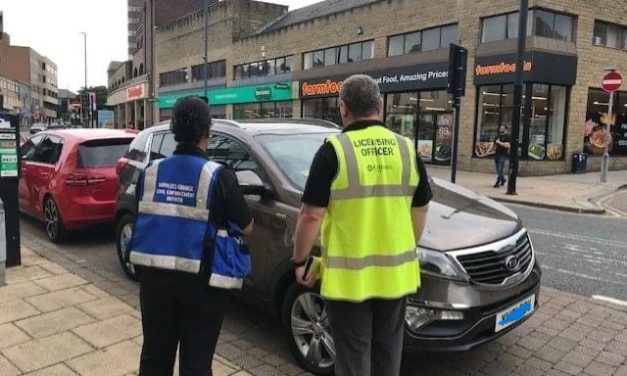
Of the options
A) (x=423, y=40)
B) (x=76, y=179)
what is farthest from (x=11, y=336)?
(x=423, y=40)

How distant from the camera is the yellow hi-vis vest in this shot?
2.49 m

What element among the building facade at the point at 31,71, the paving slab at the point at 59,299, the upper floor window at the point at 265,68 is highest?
the building facade at the point at 31,71

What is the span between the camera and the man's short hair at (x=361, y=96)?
2523 millimetres

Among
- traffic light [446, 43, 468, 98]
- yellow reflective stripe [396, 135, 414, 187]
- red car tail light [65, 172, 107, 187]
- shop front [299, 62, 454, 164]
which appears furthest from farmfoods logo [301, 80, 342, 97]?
yellow reflective stripe [396, 135, 414, 187]

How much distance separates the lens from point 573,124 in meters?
19.5

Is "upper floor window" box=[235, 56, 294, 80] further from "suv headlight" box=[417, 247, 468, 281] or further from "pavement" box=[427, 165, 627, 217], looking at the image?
"suv headlight" box=[417, 247, 468, 281]

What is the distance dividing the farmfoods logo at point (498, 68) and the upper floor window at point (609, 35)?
3.32 metres

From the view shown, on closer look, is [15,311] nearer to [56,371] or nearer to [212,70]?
[56,371]

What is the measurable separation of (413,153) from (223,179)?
0.89 metres

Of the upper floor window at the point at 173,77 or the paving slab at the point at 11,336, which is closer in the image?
the paving slab at the point at 11,336

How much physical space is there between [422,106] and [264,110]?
1305cm

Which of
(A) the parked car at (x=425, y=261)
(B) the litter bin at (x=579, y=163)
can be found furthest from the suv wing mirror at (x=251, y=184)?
(B) the litter bin at (x=579, y=163)

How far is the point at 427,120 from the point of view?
2228 centimetres

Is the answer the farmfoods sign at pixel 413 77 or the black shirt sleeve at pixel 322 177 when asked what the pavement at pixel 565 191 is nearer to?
the farmfoods sign at pixel 413 77
